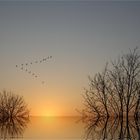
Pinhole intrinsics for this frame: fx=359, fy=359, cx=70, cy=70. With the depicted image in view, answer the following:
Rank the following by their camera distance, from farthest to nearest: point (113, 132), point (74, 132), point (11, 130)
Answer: point (11, 130)
point (74, 132)
point (113, 132)

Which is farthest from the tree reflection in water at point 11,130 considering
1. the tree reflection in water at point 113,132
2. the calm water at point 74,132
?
the tree reflection in water at point 113,132

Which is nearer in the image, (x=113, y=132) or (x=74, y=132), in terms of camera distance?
(x=113, y=132)

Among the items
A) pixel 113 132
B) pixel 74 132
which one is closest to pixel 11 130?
pixel 74 132

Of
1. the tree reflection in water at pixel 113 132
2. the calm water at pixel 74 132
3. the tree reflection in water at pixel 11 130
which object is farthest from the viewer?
the tree reflection in water at pixel 11 130

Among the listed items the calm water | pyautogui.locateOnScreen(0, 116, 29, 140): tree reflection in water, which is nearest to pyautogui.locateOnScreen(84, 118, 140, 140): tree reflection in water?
the calm water

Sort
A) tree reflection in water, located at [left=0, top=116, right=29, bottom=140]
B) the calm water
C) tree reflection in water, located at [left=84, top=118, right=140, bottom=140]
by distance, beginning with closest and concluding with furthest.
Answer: tree reflection in water, located at [left=84, top=118, right=140, bottom=140] < the calm water < tree reflection in water, located at [left=0, top=116, right=29, bottom=140]

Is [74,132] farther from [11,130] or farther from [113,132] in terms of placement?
[11,130]

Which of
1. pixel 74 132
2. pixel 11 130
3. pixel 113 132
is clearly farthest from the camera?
pixel 11 130

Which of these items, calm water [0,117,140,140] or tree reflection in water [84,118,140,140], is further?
calm water [0,117,140,140]

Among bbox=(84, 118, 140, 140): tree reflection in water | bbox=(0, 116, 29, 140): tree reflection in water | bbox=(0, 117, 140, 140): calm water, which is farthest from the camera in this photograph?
bbox=(0, 116, 29, 140): tree reflection in water

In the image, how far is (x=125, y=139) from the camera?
47.0 ft

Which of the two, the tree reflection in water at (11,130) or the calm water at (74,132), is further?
the tree reflection in water at (11,130)

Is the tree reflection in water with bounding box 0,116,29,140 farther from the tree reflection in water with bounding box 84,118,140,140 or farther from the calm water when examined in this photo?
the tree reflection in water with bounding box 84,118,140,140

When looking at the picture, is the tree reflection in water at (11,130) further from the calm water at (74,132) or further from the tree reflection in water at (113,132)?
the tree reflection in water at (113,132)
